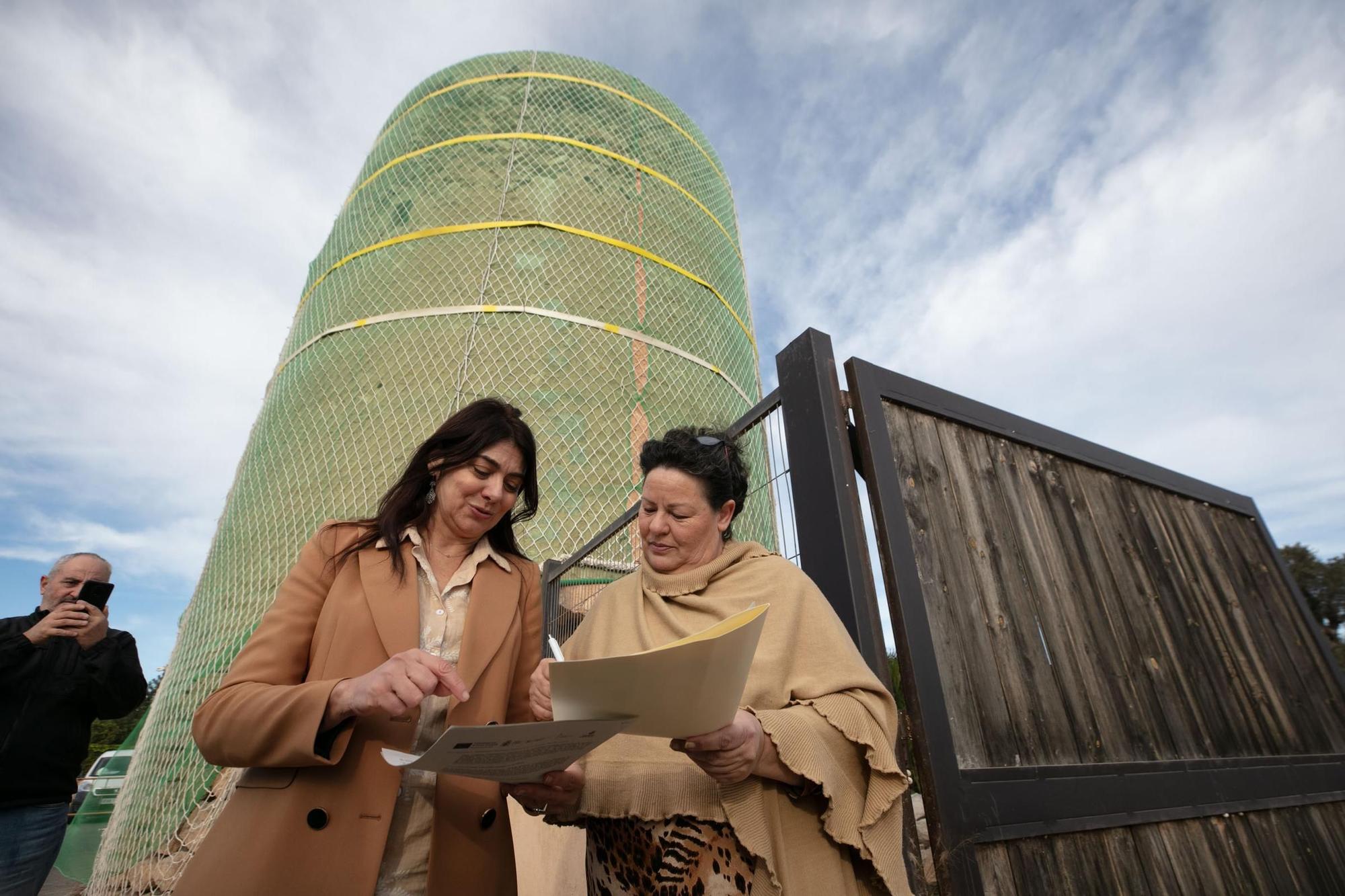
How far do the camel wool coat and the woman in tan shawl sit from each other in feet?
0.48

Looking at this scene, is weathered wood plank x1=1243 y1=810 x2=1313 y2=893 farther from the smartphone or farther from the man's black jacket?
the smartphone

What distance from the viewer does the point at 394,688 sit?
1104 mm

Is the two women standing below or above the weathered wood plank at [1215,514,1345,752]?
below

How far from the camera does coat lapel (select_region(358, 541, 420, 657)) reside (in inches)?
53.1

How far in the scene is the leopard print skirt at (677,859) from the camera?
127cm

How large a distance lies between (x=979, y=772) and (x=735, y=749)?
3.38ft

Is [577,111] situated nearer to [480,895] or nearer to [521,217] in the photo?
[521,217]

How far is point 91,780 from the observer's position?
9727mm

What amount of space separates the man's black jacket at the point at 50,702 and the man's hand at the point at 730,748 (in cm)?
247

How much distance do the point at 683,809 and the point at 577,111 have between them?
7112mm

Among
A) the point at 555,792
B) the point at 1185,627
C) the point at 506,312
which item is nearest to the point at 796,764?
the point at 555,792

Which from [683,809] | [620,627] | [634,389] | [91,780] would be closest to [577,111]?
[634,389]

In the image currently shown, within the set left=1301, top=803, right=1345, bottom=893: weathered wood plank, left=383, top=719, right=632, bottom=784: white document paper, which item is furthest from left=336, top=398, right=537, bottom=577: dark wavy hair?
left=1301, top=803, right=1345, bottom=893: weathered wood plank

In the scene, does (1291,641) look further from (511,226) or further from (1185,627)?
(511,226)
